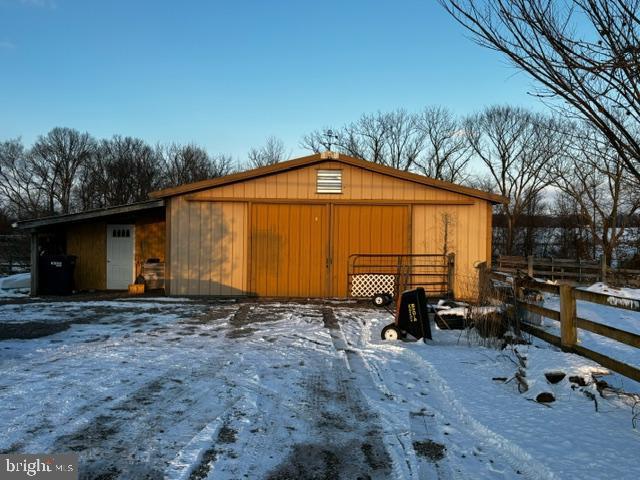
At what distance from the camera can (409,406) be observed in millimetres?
4484

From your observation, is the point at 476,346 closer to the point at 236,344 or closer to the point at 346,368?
the point at 346,368

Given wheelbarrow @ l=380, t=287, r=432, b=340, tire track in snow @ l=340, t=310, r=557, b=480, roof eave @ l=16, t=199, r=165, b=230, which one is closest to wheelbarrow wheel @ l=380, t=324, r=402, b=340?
wheelbarrow @ l=380, t=287, r=432, b=340

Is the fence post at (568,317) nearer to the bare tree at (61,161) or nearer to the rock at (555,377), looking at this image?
the rock at (555,377)

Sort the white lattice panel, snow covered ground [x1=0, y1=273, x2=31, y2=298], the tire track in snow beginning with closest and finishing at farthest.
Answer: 1. the tire track in snow
2. the white lattice panel
3. snow covered ground [x1=0, y1=273, x2=31, y2=298]

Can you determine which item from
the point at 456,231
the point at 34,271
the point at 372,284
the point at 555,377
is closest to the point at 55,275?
the point at 34,271

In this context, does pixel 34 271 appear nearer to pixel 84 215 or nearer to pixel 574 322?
pixel 84 215

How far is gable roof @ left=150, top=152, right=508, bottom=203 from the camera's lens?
12477 mm

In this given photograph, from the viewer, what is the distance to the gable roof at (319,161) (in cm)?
1248

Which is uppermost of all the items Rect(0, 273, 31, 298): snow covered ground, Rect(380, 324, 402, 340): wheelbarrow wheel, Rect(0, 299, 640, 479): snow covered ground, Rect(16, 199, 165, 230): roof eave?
Rect(16, 199, 165, 230): roof eave

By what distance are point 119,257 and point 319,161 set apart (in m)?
7.19

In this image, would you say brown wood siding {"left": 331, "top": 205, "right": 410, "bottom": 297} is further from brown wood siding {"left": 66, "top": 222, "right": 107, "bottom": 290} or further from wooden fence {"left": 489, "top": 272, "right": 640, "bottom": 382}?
brown wood siding {"left": 66, "top": 222, "right": 107, "bottom": 290}

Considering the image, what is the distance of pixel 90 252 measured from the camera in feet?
49.8

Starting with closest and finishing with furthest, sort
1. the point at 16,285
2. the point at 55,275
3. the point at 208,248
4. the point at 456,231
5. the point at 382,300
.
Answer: the point at 382,300 < the point at 208,248 < the point at 456,231 < the point at 55,275 < the point at 16,285

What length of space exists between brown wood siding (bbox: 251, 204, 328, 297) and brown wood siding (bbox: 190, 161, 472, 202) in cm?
33
